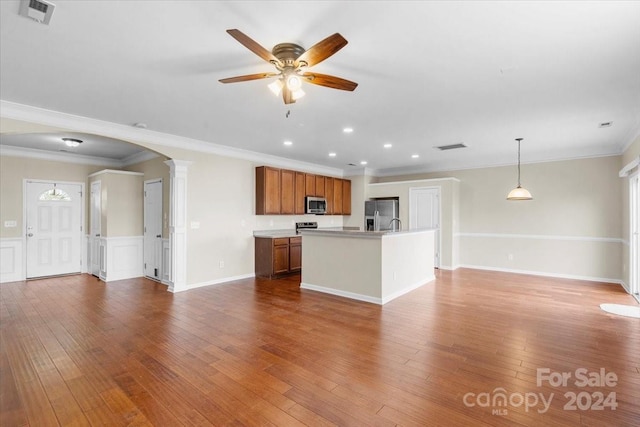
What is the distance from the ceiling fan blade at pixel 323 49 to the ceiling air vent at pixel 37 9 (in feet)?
5.29

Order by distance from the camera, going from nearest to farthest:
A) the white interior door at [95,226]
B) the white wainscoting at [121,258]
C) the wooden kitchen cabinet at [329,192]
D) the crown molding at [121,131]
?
1. the crown molding at [121,131]
2. the white wainscoting at [121,258]
3. the white interior door at [95,226]
4. the wooden kitchen cabinet at [329,192]

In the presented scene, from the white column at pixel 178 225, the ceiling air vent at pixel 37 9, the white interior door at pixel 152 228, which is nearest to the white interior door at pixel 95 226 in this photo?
the white interior door at pixel 152 228

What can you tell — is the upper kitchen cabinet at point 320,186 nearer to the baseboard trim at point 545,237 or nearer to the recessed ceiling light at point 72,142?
the baseboard trim at point 545,237

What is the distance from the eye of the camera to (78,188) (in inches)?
269

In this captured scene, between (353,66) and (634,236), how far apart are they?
5441mm

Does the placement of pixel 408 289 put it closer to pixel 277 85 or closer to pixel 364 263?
pixel 364 263

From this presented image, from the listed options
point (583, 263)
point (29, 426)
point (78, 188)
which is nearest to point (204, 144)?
point (78, 188)

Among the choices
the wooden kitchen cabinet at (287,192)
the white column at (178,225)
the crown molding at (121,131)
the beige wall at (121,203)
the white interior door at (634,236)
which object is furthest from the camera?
the wooden kitchen cabinet at (287,192)

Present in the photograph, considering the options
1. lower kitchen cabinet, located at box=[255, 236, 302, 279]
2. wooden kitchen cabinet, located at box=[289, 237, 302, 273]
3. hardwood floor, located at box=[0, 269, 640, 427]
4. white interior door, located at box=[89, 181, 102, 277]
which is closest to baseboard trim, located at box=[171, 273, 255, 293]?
lower kitchen cabinet, located at box=[255, 236, 302, 279]

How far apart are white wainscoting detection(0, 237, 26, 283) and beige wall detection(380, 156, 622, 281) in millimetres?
9474

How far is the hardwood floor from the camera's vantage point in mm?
2027

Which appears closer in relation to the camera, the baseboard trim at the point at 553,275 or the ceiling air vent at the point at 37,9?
the ceiling air vent at the point at 37,9

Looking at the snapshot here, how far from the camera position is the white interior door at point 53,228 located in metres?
6.22

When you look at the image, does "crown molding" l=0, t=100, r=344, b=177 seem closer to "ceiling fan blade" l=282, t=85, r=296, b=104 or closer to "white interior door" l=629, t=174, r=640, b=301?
"ceiling fan blade" l=282, t=85, r=296, b=104
